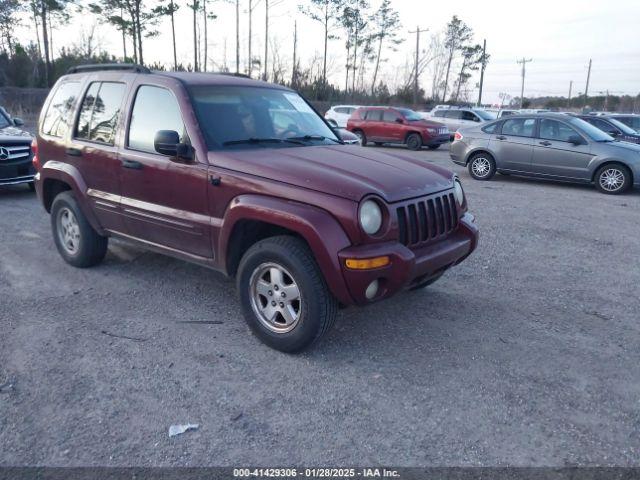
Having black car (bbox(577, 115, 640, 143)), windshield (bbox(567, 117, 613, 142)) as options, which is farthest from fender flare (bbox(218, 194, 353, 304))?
black car (bbox(577, 115, 640, 143))

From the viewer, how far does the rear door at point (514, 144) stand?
1237 centimetres

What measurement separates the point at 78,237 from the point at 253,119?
2354 millimetres

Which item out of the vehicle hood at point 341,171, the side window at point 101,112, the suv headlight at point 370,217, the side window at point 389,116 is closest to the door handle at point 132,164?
the side window at point 101,112

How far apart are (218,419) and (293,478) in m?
0.66

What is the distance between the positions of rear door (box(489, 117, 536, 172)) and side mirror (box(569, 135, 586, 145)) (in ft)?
2.77

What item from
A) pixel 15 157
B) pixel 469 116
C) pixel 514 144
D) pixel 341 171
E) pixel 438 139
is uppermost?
pixel 469 116

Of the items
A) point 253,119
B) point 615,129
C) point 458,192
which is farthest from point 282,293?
point 615,129

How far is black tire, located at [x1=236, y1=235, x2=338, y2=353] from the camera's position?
3.61m

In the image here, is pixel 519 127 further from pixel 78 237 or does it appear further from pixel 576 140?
pixel 78 237

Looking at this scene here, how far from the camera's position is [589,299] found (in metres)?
5.18

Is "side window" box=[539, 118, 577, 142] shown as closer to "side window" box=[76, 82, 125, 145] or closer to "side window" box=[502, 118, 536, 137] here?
"side window" box=[502, 118, 536, 137]

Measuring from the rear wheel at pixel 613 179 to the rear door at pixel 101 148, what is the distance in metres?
10.2

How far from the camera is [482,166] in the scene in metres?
13.2

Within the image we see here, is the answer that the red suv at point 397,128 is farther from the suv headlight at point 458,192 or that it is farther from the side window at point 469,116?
the suv headlight at point 458,192
